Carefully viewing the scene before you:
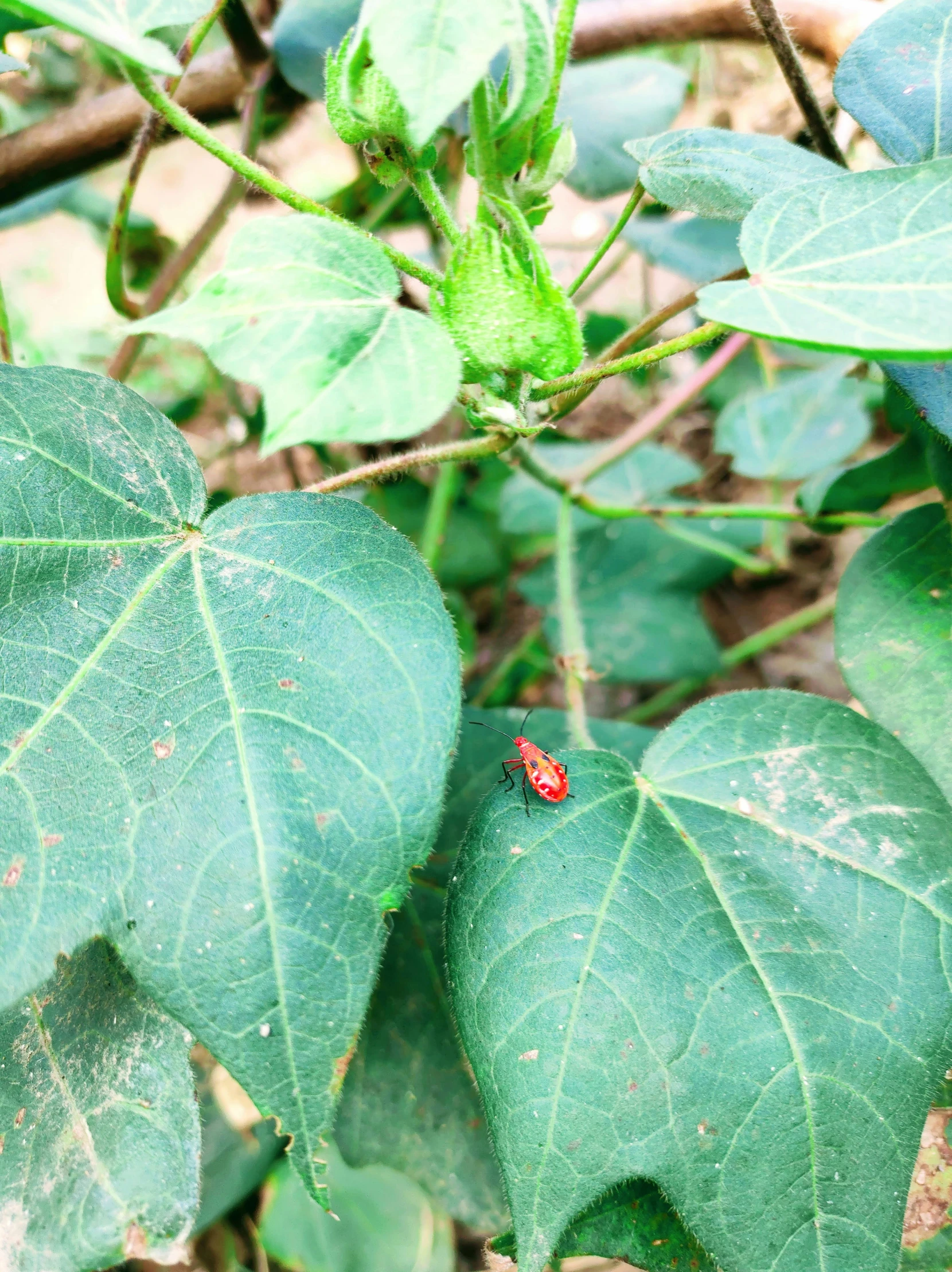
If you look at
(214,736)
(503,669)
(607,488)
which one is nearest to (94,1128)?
(214,736)

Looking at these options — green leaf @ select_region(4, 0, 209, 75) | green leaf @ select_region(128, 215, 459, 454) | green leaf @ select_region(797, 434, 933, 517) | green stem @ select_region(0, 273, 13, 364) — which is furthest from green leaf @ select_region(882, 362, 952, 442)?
green stem @ select_region(0, 273, 13, 364)

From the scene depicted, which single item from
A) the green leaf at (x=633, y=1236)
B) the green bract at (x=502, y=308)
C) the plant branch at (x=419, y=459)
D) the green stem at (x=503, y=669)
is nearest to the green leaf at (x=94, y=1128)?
the green leaf at (x=633, y=1236)

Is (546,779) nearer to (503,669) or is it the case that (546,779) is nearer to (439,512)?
(439,512)

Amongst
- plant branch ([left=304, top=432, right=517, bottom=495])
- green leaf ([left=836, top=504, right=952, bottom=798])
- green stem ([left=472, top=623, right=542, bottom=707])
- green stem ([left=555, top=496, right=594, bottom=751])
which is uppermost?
plant branch ([left=304, top=432, right=517, bottom=495])

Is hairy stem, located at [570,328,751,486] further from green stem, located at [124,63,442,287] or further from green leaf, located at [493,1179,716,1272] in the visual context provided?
green leaf, located at [493,1179,716,1272]

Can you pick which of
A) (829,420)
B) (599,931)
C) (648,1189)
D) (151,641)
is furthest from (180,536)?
(829,420)

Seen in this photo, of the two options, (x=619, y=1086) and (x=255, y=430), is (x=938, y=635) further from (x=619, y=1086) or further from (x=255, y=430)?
(x=255, y=430)
